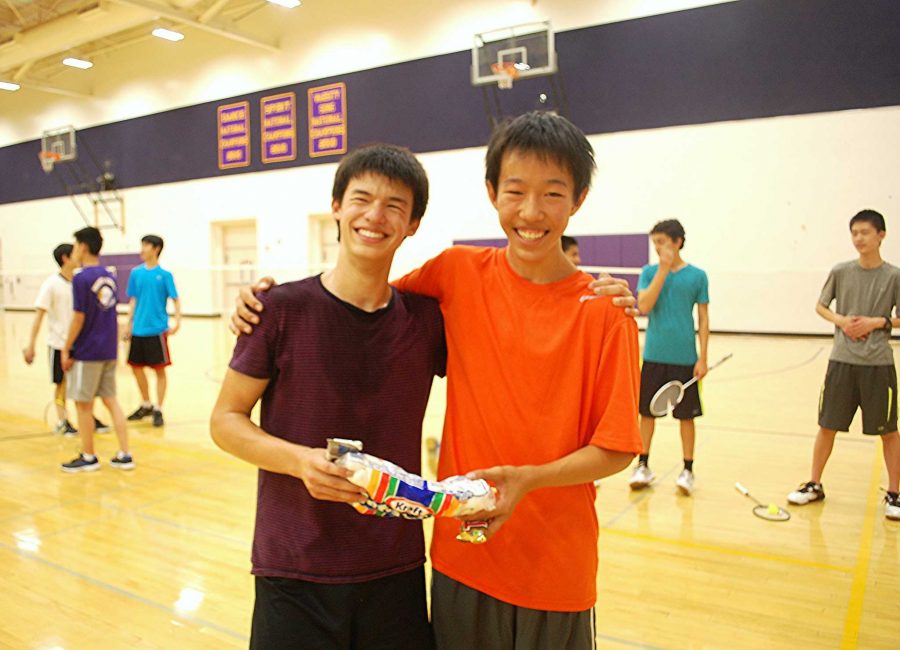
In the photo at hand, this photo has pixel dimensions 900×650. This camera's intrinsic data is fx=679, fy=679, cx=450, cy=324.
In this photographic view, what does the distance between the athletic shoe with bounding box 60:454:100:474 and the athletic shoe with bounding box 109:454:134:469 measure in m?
0.14

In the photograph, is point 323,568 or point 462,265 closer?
point 323,568

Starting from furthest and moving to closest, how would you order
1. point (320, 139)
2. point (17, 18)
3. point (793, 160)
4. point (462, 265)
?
point (320, 139) < point (17, 18) < point (793, 160) < point (462, 265)

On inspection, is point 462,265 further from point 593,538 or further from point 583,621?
point 583,621

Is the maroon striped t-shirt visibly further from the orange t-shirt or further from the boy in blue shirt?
the boy in blue shirt

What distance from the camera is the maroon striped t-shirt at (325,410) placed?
1729mm

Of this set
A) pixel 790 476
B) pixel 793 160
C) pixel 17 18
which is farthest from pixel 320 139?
pixel 790 476

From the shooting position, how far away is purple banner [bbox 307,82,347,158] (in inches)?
784

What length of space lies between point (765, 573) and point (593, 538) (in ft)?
9.21

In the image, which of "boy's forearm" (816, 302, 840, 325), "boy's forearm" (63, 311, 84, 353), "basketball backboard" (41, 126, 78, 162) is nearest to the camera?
"boy's forearm" (816, 302, 840, 325)

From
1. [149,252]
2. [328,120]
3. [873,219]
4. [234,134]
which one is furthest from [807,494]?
[234,134]

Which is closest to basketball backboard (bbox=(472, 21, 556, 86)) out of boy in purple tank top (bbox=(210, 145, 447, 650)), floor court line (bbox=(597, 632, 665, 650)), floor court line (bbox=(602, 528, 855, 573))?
floor court line (bbox=(602, 528, 855, 573))

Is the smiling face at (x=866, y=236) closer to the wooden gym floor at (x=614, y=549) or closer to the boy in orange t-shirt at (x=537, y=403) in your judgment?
the wooden gym floor at (x=614, y=549)

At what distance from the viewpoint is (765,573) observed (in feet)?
13.2

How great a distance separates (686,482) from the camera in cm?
549
